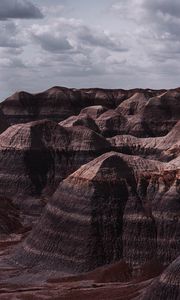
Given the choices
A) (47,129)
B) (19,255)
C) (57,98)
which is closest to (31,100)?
(57,98)

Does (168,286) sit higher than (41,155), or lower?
lower

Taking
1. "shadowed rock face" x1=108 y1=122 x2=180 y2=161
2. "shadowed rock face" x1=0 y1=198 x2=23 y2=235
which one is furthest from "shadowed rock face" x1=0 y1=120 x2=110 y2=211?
"shadowed rock face" x1=108 y1=122 x2=180 y2=161

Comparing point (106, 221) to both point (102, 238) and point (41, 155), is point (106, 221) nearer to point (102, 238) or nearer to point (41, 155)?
point (102, 238)

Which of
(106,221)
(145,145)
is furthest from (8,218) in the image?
(145,145)

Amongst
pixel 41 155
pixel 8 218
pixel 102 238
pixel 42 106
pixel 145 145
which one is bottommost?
pixel 8 218

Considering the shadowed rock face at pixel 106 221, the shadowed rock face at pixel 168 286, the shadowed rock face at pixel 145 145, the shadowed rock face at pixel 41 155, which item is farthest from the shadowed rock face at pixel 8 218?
the shadowed rock face at pixel 168 286

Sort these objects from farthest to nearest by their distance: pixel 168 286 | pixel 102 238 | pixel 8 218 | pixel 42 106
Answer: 1. pixel 42 106
2. pixel 8 218
3. pixel 102 238
4. pixel 168 286

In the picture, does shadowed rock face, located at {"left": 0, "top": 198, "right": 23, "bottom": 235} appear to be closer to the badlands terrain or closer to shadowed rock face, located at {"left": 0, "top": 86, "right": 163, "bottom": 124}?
the badlands terrain

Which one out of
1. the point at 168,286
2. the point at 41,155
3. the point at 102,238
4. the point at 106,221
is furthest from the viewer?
the point at 41,155
